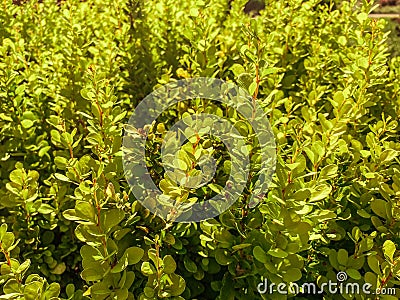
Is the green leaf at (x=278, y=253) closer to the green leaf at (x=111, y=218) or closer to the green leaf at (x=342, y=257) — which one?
the green leaf at (x=342, y=257)

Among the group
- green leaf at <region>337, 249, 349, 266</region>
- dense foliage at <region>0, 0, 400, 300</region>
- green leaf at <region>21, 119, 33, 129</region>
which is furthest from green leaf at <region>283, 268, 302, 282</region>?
green leaf at <region>21, 119, 33, 129</region>

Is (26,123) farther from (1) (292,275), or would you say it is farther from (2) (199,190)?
(1) (292,275)

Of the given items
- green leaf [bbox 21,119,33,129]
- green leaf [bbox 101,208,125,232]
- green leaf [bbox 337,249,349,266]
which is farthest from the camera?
green leaf [bbox 21,119,33,129]

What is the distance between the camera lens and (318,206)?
1.60 meters

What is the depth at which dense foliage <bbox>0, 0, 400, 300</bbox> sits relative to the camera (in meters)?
1.29

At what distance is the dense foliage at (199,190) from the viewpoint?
4.23ft

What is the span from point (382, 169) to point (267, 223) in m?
0.51

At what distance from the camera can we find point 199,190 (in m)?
1.56

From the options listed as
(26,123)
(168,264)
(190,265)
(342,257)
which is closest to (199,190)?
(190,265)

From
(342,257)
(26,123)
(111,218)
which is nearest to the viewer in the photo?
(111,218)

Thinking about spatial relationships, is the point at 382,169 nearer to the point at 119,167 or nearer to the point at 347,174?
the point at 347,174

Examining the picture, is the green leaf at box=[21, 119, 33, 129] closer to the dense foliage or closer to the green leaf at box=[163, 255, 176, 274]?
the dense foliage

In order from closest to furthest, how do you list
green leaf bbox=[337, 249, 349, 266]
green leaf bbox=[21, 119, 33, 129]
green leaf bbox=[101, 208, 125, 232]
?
1. green leaf bbox=[101, 208, 125, 232]
2. green leaf bbox=[337, 249, 349, 266]
3. green leaf bbox=[21, 119, 33, 129]

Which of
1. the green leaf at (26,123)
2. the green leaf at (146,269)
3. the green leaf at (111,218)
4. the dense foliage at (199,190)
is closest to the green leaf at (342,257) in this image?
the dense foliage at (199,190)
